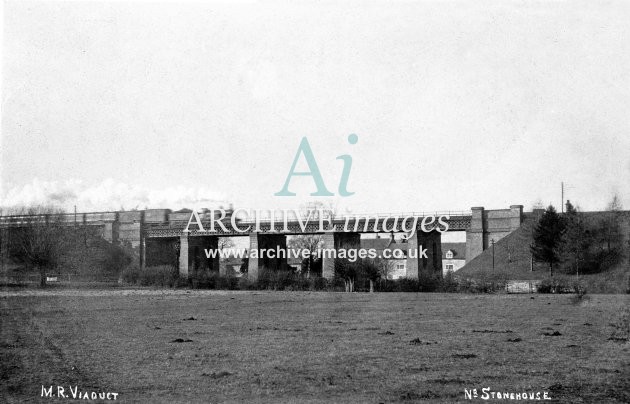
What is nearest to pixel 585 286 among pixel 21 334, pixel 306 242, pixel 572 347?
pixel 572 347

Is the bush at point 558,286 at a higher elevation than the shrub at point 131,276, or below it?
below

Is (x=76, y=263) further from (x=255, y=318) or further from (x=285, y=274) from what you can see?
(x=255, y=318)

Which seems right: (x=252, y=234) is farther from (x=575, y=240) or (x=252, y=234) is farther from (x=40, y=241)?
(x=575, y=240)

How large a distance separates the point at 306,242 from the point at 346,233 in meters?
18.2

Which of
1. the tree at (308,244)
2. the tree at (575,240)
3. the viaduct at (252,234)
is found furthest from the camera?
the tree at (308,244)

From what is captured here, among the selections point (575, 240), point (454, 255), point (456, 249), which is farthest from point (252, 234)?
point (456, 249)

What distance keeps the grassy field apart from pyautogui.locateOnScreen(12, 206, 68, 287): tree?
37.1 meters

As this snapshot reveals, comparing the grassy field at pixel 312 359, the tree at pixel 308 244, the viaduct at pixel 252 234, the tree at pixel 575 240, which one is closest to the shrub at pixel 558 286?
the tree at pixel 575 240

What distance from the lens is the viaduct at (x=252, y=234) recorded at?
7344 cm

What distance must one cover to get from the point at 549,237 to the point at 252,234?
114 ft

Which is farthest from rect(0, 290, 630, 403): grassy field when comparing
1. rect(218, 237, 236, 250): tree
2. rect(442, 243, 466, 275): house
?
rect(442, 243, 466, 275): house

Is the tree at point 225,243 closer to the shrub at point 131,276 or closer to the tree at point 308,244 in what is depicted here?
the tree at point 308,244

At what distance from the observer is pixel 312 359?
45.0ft

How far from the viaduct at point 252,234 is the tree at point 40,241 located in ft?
7.99
